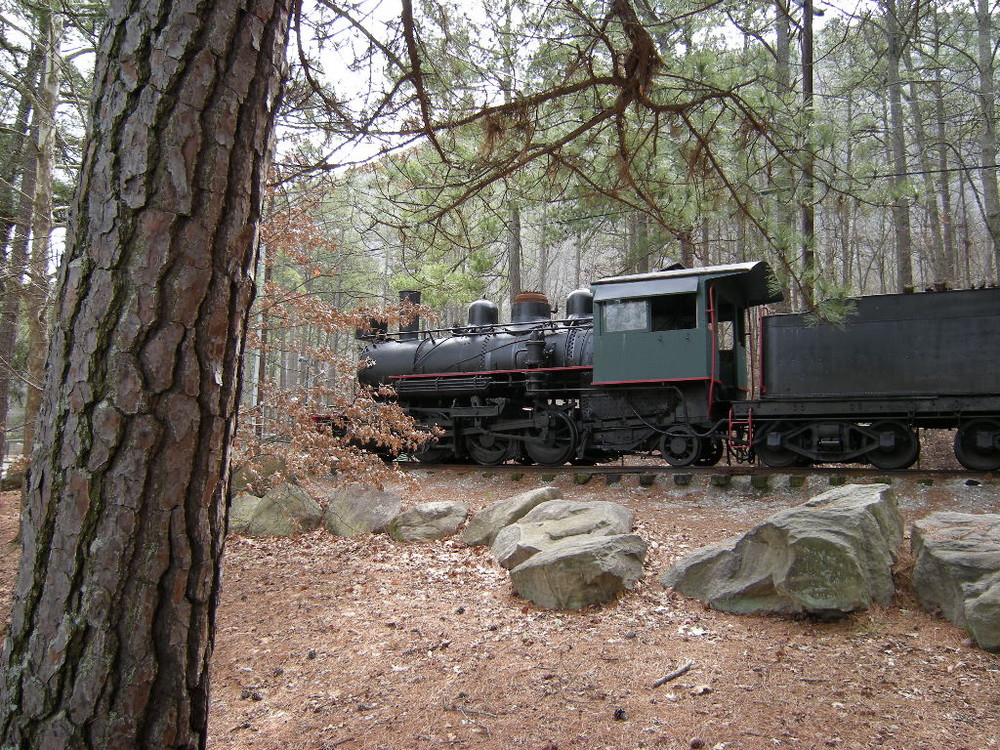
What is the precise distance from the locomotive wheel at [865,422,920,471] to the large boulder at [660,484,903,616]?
4.60m

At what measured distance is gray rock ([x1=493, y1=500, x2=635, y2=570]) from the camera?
189 inches

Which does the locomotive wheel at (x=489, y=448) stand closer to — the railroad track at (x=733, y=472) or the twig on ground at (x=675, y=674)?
the railroad track at (x=733, y=472)

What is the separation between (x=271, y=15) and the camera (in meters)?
1.74

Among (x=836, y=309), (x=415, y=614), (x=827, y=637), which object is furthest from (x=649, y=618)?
(x=836, y=309)

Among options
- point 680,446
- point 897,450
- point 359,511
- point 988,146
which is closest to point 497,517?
point 359,511

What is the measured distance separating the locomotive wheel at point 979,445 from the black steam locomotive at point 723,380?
0.02 metres

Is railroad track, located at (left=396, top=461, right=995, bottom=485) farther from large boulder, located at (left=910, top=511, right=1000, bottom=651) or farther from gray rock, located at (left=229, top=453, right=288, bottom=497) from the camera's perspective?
large boulder, located at (left=910, top=511, right=1000, bottom=651)

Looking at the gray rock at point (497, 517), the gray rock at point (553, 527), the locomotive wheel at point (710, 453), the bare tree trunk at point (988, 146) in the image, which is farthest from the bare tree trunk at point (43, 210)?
the bare tree trunk at point (988, 146)

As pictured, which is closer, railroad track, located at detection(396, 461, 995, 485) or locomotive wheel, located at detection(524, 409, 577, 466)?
railroad track, located at detection(396, 461, 995, 485)

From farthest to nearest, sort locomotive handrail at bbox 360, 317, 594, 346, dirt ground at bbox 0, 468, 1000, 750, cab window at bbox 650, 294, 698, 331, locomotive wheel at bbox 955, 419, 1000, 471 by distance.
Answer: locomotive handrail at bbox 360, 317, 594, 346, cab window at bbox 650, 294, 698, 331, locomotive wheel at bbox 955, 419, 1000, 471, dirt ground at bbox 0, 468, 1000, 750

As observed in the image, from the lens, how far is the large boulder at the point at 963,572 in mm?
3055

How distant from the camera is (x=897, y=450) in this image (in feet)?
27.5

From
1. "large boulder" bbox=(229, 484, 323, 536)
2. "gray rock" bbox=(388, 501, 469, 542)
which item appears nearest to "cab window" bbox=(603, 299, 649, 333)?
"gray rock" bbox=(388, 501, 469, 542)

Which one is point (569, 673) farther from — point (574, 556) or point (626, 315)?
point (626, 315)
